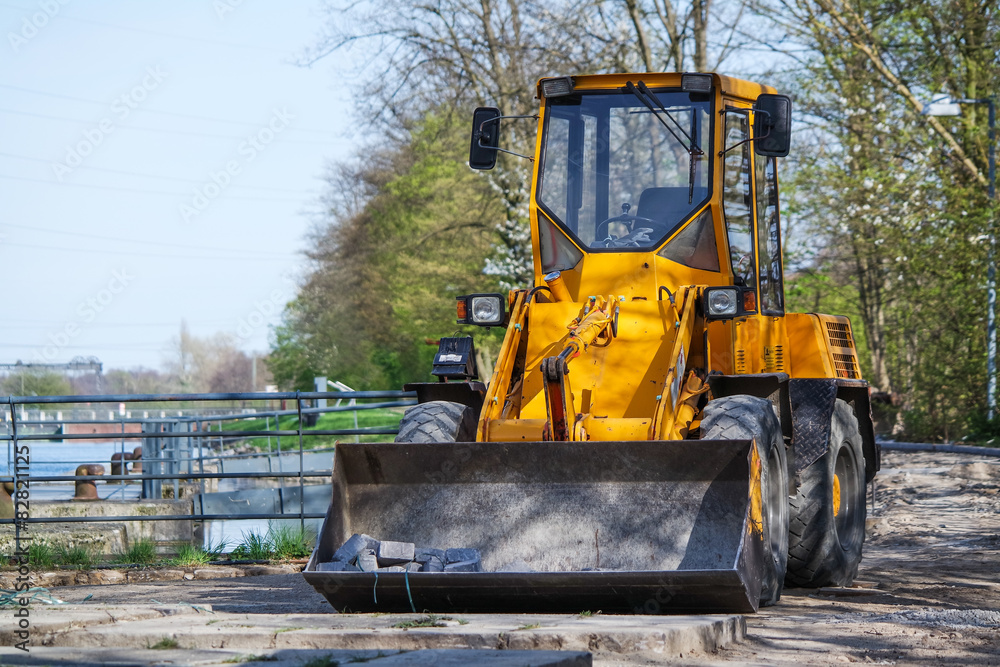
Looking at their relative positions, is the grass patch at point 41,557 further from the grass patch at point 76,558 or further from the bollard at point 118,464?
the bollard at point 118,464

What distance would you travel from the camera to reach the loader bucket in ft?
19.3

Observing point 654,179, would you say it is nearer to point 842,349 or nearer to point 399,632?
point 842,349

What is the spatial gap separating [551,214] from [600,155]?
531mm

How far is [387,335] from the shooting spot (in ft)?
152

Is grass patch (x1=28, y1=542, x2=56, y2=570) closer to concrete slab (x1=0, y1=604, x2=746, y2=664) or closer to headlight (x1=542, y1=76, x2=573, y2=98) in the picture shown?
concrete slab (x1=0, y1=604, x2=746, y2=664)

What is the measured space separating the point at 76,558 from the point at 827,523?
607cm

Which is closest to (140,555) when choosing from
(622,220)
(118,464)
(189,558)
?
(189,558)

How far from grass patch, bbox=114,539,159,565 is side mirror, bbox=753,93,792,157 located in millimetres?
6040

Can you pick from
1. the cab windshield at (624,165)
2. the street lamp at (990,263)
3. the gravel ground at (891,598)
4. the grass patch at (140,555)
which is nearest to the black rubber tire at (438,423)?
the gravel ground at (891,598)

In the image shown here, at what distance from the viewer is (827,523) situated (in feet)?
25.2

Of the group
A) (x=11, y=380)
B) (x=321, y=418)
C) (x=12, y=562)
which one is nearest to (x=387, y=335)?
(x=321, y=418)

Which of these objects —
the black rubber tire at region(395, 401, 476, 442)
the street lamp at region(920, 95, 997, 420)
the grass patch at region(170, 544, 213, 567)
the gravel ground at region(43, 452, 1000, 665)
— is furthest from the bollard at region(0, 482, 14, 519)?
the street lamp at region(920, 95, 997, 420)

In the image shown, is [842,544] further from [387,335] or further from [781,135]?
[387,335]

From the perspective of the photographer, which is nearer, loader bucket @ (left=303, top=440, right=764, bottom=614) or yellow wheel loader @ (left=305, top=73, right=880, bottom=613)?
loader bucket @ (left=303, top=440, right=764, bottom=614)
